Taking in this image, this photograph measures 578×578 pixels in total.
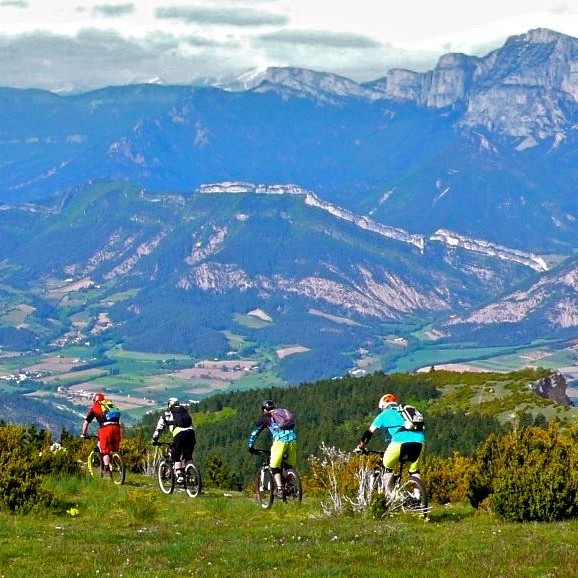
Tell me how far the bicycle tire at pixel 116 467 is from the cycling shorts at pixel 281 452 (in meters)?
7.28

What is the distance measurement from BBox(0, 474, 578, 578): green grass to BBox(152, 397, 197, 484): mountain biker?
8.61 ft

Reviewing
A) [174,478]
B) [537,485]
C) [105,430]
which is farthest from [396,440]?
[105,430]

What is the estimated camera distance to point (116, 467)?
3512cm

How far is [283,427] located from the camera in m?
29.0

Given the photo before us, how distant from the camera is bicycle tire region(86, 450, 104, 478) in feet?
116

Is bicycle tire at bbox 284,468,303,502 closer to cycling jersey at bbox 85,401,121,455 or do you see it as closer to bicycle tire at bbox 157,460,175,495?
bicycle tire at bbox 157,460,175,495

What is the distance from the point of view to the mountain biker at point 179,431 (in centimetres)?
3156

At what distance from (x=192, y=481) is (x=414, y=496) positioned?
325 inches

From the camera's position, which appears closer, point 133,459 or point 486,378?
point 133,459

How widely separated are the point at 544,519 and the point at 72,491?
14060 millimetres

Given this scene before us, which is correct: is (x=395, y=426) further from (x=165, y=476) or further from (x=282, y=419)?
(x=165, y=476)

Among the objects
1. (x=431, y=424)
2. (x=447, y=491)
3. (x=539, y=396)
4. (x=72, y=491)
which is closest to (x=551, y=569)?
(x=72, y=491)

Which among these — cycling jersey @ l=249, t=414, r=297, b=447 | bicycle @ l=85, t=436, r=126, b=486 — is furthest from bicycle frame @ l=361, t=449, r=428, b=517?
bicycle @ l=85, t=436, r=126, b=486

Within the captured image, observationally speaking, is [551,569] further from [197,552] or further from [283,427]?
[283,427]
